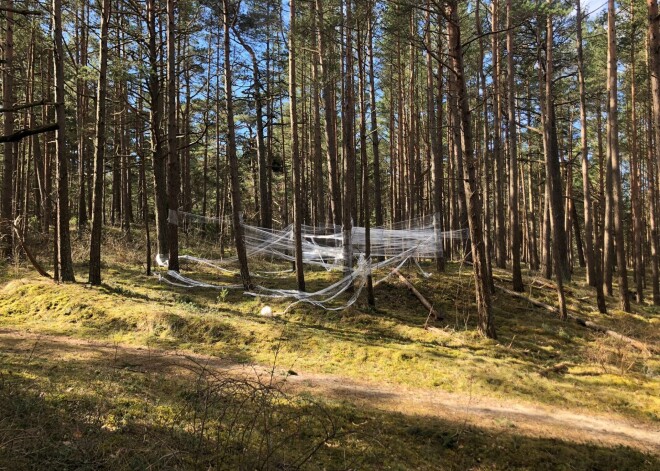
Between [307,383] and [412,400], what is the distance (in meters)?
1.60

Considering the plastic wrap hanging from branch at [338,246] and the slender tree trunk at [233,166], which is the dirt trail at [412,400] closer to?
the slender tree trunk at [233,166]

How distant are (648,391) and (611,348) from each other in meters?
2.45

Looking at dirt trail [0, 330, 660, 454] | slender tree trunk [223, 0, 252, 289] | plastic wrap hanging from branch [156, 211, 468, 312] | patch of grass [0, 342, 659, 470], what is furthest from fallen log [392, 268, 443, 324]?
patch of grass [0, 342, 659, 470]

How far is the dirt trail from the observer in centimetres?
537

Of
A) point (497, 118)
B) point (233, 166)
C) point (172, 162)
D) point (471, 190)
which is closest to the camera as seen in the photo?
point (471, 190)

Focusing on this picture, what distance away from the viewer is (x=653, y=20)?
6.95 meters

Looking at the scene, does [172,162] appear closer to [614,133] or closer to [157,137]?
[157,137]

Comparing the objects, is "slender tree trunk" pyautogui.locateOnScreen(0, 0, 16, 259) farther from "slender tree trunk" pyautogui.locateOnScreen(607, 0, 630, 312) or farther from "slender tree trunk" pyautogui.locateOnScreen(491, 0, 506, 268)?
"slender tree trunk" pyautogui.locateOnScreen(607, 0, 630, 312)

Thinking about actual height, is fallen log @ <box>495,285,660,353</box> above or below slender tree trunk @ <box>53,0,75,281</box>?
below

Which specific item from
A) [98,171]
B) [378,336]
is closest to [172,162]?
[98,171]

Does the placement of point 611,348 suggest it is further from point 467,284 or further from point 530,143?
point 530,143

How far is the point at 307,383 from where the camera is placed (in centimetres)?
636

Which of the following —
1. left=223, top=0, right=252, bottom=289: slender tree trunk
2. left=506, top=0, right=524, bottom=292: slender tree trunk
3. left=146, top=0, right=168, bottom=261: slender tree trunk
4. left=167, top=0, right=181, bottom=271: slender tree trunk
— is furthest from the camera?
left=146, top=0, right=168, bottom=261: slender tree trunk

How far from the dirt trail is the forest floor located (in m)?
0.04
